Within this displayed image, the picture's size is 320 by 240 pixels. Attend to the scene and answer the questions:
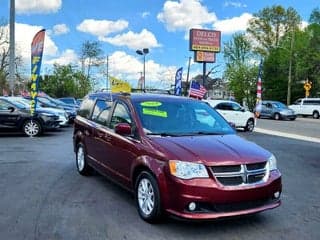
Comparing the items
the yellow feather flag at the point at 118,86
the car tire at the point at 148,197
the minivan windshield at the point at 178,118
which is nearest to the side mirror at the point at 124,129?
the minivan windshield at the point at 178,118

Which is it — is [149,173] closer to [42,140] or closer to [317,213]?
[317,213]

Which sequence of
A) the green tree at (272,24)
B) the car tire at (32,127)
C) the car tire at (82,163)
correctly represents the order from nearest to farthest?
the car tire at (82,163) < the car tire at (32,127) < the green tree at (272,24)

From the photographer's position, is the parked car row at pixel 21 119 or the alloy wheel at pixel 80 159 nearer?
the alloy wheel at pixel 80 159

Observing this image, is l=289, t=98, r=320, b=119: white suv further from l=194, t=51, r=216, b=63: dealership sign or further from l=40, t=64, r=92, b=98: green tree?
l=40, t=64, r=92, b=98: green tree

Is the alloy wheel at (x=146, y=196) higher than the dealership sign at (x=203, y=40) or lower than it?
lower

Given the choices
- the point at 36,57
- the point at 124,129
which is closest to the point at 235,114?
the point at 36,57

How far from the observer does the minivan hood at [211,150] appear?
5.63 metres

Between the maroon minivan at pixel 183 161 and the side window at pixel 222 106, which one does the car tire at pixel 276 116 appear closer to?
the side window at pixel 222 106

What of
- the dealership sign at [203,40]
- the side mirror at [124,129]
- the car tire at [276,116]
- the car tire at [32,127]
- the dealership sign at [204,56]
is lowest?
the car tire at [276,116]

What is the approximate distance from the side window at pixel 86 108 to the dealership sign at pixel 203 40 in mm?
50415

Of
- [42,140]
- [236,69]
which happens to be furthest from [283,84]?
[42,140]

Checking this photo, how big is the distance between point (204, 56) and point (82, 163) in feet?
170

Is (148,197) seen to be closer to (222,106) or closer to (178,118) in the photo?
(178,118)

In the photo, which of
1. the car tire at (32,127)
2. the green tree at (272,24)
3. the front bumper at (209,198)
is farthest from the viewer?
the green tree at (272,24)
